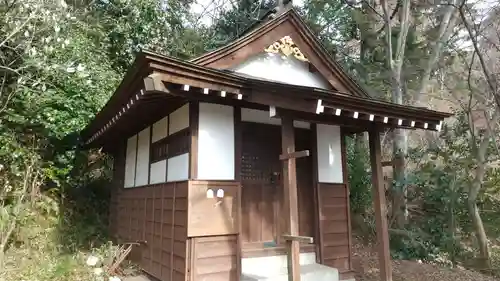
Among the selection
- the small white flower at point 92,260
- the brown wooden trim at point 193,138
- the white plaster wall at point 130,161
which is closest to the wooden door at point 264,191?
the brown wooden trim at point 193,138

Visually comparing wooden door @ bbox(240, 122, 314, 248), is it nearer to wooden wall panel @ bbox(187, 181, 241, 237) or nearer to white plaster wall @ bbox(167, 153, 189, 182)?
wooden wall panel @ bbox(187, 181, 241, 237)

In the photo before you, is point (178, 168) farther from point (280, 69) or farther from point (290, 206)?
point (280, 69)

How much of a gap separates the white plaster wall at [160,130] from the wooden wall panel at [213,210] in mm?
1480

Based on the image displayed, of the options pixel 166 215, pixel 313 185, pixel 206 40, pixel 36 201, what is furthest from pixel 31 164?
pixel 206 40

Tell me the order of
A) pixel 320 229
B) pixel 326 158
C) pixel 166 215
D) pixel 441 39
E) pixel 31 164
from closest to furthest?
1. pixel 166 215
2. pixel 320 229
3. pixel 326 158
4. pixel 31 164
5. pixel 441 39

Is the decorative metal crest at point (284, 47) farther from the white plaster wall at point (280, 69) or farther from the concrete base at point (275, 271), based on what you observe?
the concrete base at point (275, 271)

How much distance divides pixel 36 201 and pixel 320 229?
5666 mm

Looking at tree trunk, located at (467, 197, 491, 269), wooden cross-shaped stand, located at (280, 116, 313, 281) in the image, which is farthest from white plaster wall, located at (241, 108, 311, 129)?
tree trunk, located at (467, 197, 491, 269)

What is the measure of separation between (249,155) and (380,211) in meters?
2.01

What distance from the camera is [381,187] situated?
516 centimetres

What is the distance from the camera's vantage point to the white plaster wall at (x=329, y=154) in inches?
225

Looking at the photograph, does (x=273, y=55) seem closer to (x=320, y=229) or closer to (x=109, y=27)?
(x=320, y=229)

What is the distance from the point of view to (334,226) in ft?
18.5

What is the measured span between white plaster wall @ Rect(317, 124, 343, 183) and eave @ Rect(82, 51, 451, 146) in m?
0.57
